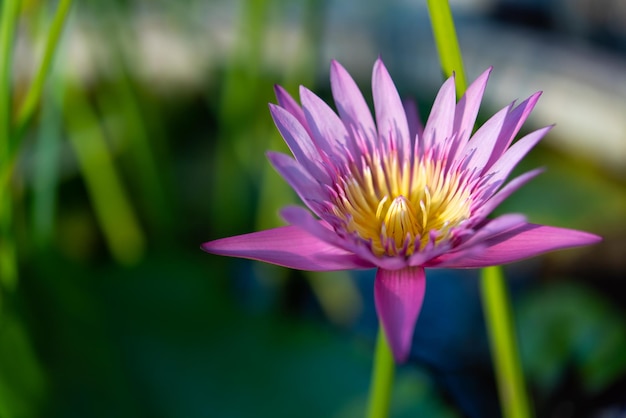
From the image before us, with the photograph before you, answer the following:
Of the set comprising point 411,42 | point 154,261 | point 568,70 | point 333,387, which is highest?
point 411,42

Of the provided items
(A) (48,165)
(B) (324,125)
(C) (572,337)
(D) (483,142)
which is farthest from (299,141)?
(C) (572,337)

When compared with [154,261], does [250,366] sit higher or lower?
lower

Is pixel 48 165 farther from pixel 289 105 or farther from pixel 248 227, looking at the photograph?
pixel 289 105

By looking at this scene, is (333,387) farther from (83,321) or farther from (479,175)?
(479,175)

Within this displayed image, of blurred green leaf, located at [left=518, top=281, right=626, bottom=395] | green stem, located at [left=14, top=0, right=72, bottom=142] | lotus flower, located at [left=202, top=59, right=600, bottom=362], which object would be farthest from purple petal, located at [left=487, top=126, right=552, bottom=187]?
blurred green leaf, located at [left=518, top=281, right=626, bottom=395]

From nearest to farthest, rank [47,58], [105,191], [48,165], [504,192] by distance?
1. [504,192]
2. [47,58]
3. [48,165]
4. [105,191]

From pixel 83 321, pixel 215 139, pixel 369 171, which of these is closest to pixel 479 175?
pixel 369 171
